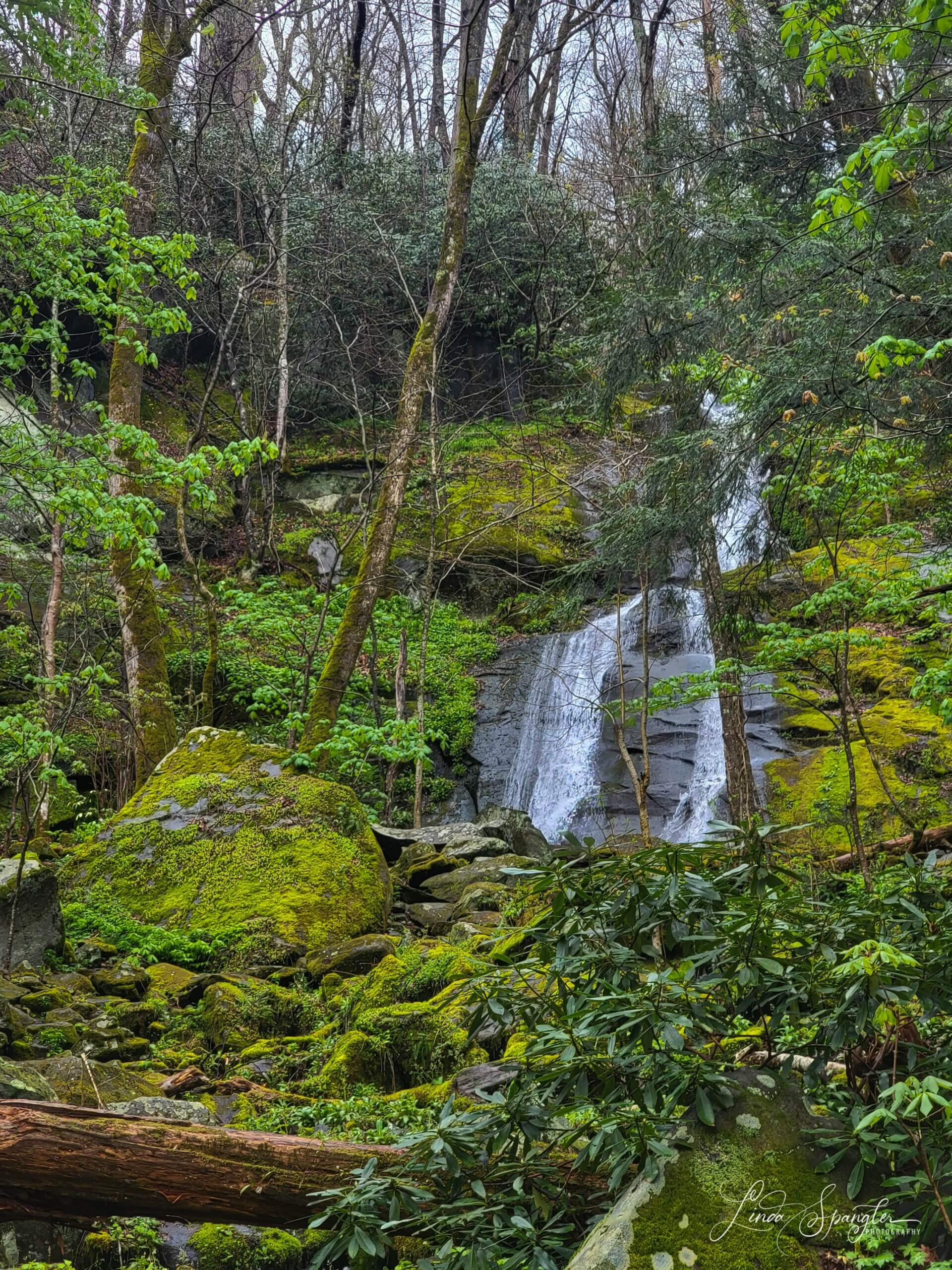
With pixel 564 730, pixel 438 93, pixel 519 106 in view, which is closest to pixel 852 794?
pixel 564 730

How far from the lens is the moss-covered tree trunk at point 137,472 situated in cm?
939

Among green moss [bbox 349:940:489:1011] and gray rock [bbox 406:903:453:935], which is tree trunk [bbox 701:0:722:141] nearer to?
gray rock [bbox 406:903:453:935]

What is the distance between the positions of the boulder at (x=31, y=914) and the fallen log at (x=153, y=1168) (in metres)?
3.48

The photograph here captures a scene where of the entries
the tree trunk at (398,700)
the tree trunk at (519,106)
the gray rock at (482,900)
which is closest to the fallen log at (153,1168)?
the gray rock at (482,900)

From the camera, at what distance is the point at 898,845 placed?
261 inches

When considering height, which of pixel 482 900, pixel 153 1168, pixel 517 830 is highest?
pixel 153 1168

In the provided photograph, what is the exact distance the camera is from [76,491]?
5.40 metres

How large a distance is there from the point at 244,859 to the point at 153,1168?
16.2 ft

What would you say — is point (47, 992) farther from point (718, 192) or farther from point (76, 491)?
point (718, 192)

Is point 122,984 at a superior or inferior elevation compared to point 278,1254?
inferior

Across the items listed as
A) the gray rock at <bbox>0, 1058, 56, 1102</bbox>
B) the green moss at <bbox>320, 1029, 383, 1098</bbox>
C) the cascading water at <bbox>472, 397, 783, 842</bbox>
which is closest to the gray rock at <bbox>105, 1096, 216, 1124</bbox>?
the gray rock at <bbox>0, 1058, 56, 1102</bbox>

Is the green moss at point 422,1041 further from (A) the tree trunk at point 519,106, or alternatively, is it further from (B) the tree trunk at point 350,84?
(B) the tree trunk at point 350,84

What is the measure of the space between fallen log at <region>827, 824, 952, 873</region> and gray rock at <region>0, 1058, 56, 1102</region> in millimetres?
4994

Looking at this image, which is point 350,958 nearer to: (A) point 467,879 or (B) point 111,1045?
(B) point 111,1045
